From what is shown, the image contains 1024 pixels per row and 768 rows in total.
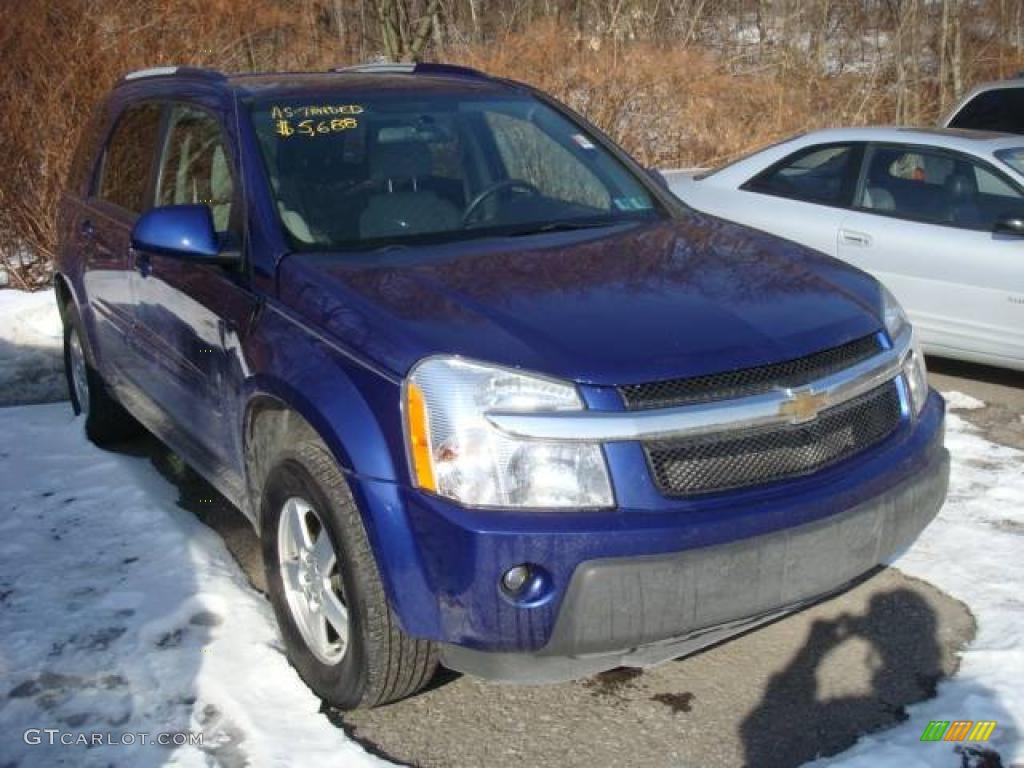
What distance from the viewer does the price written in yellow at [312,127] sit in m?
4.00

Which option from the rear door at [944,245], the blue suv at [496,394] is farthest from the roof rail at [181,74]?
the rear door at [944,245]

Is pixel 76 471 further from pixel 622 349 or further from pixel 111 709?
pixel 622 349

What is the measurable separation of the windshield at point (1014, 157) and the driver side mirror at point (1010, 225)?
0.37 metres

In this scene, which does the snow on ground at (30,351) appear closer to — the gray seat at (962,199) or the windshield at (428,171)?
the windshield at (428,171)

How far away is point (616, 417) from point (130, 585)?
2116mm

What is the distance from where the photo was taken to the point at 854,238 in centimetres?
675

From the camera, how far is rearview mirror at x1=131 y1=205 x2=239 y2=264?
3672 millimetres

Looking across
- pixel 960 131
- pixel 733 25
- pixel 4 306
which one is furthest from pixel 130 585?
pixel 733 25

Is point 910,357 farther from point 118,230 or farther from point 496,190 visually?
point 118,230

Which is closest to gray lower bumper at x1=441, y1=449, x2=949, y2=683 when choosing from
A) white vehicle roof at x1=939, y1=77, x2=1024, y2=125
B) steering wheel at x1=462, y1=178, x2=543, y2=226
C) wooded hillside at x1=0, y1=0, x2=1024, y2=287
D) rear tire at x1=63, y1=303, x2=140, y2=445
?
steering wheel at x1=462, y1=178, x2=543, y2=226

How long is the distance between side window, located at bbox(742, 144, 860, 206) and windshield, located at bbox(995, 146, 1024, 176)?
0.83m

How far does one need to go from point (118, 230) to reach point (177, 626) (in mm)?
1908

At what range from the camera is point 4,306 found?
7.76 metres

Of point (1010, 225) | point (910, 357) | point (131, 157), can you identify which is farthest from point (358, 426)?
point (1010, 225)
